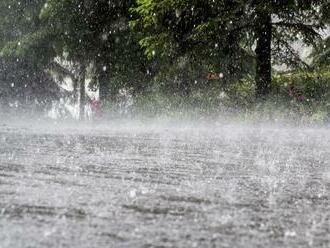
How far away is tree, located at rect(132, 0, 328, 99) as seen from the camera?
15.2 metres

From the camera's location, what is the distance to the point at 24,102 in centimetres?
2880

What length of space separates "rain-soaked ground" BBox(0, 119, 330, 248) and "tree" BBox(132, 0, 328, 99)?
373 inches

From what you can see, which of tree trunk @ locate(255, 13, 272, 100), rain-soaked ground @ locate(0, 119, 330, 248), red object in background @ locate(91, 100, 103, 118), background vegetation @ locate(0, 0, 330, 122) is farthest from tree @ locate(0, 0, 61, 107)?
rain-soaked ground @ locate(0, 119, 330, 248)

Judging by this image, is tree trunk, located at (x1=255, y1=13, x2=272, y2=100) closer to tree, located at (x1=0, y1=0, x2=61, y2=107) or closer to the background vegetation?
the background vegetation

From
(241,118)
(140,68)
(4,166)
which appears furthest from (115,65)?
(4,166)

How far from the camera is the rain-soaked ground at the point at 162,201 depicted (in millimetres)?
2393

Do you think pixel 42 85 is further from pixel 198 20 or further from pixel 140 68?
pixel 198 20

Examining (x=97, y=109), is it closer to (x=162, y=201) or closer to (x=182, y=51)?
(x=182, y=51)

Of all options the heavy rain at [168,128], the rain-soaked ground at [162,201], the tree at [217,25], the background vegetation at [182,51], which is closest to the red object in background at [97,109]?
the heavy rain at [168,128]

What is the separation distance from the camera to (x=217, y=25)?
15156 mm

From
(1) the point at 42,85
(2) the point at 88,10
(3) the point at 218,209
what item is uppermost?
(2) the point at 88,10

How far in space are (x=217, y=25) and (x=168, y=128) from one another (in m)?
2.86

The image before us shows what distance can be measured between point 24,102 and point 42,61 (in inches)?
205

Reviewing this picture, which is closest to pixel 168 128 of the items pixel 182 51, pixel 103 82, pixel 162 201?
pixel 182 51
